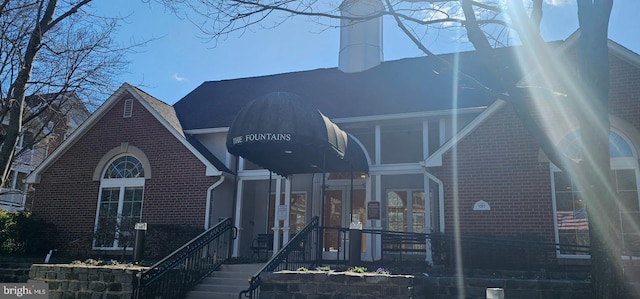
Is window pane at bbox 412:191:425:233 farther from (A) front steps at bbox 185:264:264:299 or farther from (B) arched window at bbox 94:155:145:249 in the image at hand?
(B) arched window at bbox 94:155:145:249

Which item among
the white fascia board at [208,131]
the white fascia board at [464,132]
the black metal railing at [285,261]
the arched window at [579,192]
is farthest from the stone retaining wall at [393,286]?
the white fascia board at [208,131]

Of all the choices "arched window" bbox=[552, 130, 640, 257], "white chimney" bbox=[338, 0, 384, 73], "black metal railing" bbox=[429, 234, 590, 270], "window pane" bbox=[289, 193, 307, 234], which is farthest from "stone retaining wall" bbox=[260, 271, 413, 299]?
"white chimney" bbox=[338, 0, 384, 73]

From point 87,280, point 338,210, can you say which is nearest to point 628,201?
point 338,210

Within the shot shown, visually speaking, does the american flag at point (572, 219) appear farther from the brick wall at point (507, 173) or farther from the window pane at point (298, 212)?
the window pane at point (298, 212)

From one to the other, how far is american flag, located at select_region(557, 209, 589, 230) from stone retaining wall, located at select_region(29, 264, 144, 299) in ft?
27.9

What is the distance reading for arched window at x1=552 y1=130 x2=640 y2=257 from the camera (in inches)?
412

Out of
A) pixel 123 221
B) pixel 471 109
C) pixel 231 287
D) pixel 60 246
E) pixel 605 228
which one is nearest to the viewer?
pixel 605 228

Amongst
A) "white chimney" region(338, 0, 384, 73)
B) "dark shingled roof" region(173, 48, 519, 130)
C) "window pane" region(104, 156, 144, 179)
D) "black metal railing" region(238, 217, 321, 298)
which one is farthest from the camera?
"white chimney" region(338, 0, 384, 73)

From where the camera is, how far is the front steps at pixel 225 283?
9461 millimetres

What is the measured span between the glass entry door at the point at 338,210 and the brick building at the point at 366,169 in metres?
0.03

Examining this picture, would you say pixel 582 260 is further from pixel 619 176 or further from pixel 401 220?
pixel 401 220

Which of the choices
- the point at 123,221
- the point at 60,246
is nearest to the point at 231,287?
the point at 123,221

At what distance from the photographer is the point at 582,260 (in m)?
10.4

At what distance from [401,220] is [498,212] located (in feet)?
12.7
